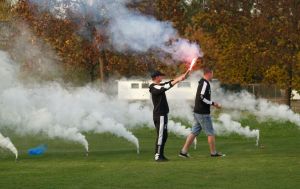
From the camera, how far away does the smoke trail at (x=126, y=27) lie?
21794mm

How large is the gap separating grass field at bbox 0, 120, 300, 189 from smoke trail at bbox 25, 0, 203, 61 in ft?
10.8

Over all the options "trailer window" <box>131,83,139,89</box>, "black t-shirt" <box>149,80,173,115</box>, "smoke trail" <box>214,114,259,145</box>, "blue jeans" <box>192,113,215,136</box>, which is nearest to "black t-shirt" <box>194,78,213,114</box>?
"blue jeans" <box>192,113,215,136</box>

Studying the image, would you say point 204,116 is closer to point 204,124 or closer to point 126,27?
point 204,124

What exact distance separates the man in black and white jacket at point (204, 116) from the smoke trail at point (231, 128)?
3962 mm

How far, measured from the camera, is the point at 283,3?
38.1m

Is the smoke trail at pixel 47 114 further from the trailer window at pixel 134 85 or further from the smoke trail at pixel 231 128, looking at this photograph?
the trailer window at pixel 134 85

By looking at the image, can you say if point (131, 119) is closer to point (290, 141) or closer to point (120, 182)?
point (290, 141)

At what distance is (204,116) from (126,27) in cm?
786

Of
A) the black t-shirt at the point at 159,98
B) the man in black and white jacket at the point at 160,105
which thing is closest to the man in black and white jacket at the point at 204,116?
the man in black and white jacket at the point at 160,105

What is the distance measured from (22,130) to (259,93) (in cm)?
3549

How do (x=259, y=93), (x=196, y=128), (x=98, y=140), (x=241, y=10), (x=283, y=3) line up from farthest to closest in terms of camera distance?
(x=259, y=93) < (x=241, y=10) < (x=283, y=3) < (x=98, y=140) < (x=196, y=128)

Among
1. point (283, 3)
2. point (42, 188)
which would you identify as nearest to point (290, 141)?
point (42, 188)

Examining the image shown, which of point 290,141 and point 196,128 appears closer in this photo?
point 196,128

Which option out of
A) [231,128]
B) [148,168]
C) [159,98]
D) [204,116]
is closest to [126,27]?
[231,128]
